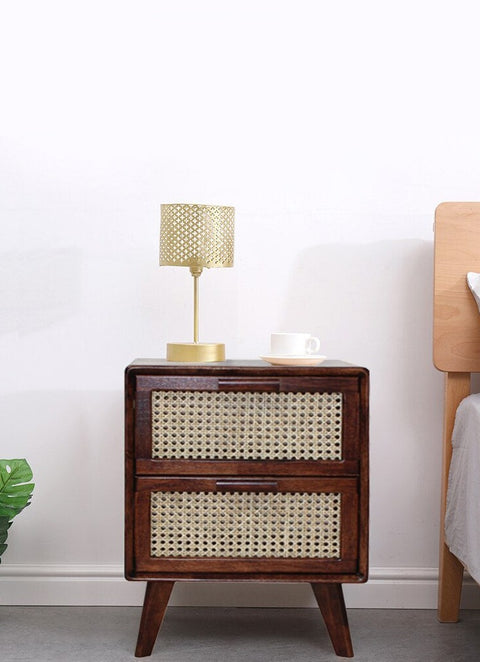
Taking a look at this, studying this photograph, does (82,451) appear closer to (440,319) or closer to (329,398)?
(329,398)

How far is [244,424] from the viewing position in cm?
177

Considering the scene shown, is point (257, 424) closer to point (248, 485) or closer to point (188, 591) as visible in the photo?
point (248, 485)

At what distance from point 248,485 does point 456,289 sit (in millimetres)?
725

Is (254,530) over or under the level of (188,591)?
over

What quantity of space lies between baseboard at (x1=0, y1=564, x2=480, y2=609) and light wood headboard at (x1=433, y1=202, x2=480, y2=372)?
0.63m

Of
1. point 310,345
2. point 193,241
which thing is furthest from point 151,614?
point 193,241

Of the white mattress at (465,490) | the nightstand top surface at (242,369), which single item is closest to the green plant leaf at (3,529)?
the nightstand top surface at (242,369)

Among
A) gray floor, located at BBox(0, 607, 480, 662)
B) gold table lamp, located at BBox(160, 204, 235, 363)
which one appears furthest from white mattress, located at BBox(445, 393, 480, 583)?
gold table lamp, located at BBox(160, 204, 235, 363)

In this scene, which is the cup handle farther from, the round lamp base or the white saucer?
the round lamp base

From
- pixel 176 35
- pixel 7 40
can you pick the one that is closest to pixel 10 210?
pixel 7 40

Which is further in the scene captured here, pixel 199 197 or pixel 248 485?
pixel 199 197

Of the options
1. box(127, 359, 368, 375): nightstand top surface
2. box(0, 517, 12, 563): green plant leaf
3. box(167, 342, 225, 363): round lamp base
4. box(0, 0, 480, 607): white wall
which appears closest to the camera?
box(127, 359, 368, 375): nightstand top surface

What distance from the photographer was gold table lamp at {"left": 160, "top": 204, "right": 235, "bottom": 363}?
1.86 meters

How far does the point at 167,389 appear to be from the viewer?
A: 177 centimetres
